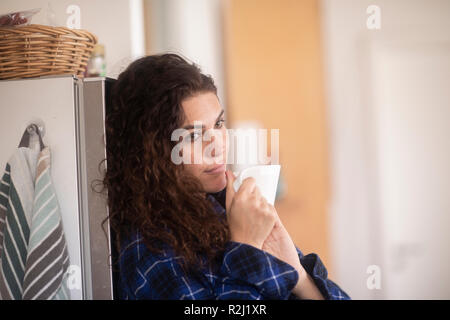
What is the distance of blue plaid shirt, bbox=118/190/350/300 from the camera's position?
0.77 metres

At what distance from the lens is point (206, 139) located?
0.87 metres

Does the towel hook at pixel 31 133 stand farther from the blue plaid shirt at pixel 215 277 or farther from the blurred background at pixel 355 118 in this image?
the blurred background at pixel 355 118

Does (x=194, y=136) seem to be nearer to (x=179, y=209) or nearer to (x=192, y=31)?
(x=179, y=209)

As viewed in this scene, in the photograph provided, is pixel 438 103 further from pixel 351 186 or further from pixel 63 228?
pixel 63 228

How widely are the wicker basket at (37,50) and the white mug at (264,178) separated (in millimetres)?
394

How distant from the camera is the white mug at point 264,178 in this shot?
85 cm

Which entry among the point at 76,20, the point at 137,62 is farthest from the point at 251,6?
the point at 137,62

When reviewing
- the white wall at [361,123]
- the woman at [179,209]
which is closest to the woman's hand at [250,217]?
the woman at [179,209]

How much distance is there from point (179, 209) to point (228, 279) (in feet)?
0.53

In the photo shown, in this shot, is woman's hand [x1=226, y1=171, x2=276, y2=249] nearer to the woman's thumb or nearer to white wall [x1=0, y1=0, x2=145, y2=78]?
the woman's thumb

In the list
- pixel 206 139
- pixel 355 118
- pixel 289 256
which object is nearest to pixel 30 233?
pixel 206 139

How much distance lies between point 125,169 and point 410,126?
4.19ft

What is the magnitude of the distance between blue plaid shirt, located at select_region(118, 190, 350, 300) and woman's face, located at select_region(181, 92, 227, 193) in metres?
0.16

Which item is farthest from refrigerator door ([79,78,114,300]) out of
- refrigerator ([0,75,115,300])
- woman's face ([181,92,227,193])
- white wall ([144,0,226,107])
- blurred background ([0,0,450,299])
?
blurred background ([0,0,450,299])
